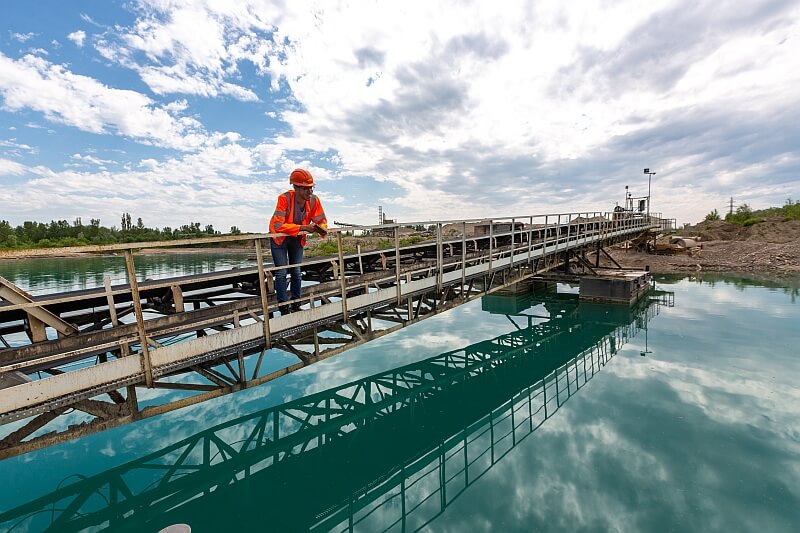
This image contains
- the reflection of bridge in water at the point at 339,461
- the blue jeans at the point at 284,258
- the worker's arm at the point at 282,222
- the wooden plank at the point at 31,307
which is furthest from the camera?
the blue jeans at the point at 284,258

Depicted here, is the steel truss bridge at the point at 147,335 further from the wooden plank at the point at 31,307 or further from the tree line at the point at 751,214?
the tree line at the point at 751,214

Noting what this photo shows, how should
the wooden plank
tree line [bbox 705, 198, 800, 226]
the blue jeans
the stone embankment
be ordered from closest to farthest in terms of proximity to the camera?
1. the wooden plank
2. the blue jeans
3. the stone embankment
4. tree line [bbox 705, 198, 800, 226]

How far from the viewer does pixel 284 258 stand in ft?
17.9

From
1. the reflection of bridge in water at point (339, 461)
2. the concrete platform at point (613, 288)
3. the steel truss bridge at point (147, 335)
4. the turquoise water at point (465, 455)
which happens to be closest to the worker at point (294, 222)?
the steel truss bridge at point (147, 335)

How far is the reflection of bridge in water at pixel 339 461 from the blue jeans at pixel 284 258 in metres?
3.17

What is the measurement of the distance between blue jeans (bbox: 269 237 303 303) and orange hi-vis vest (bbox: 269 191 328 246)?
9 cm

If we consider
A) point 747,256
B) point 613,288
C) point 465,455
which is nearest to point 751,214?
point 747,256

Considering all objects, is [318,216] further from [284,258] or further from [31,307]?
[31,307]

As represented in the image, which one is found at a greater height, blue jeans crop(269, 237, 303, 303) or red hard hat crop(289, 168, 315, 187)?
red hard hat crop(289, 168, 315, 187)

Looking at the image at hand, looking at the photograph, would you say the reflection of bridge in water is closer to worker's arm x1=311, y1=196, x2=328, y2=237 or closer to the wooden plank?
the wooden plank

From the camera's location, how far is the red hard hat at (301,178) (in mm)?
5316

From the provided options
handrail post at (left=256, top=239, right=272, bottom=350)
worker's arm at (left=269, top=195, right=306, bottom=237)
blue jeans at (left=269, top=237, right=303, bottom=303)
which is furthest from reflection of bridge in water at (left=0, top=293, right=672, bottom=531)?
worker's arm at (left=269, top=195, right=306, bottom=237)

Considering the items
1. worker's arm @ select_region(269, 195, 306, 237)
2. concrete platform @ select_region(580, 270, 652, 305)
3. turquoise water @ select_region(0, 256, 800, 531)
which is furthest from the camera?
concrete platform @ select_region(580, 270, 652, 305)

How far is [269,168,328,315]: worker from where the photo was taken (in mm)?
5332
